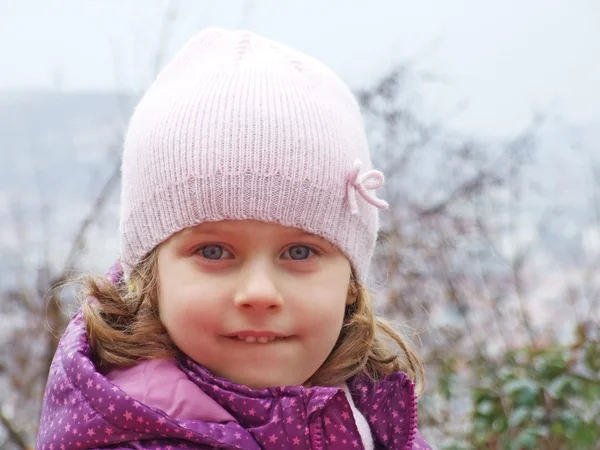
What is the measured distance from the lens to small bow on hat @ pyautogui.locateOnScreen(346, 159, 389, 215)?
4.44 ft

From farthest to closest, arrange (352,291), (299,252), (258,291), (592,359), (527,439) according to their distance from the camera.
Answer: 1. (592,359)
2. (527,439)
3. (352,291)
4. (299,252)
5. (258,291)

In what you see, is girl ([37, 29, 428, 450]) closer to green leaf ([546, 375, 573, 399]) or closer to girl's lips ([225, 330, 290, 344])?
girl's lips ([225, 330, 290, 344])

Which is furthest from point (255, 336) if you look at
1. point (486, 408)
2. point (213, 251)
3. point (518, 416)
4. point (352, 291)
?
point (486, 408)

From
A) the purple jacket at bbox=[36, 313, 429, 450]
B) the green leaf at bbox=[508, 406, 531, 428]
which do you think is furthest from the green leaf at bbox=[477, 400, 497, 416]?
the purple jacket at bbox=[36, 313, 429, 450]

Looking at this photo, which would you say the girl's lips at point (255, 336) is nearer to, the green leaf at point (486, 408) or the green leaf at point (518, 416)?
the green leaf at point (518, 416)

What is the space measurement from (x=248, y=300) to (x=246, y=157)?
0.72 feet

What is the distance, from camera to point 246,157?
1.27 meters

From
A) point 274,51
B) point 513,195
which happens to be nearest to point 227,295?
point 274,51

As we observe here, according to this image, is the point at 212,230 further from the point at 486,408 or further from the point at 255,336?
the point at 486,408

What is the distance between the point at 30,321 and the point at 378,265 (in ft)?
3.98

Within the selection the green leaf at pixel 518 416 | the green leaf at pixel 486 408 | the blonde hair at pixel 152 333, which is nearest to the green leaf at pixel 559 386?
the green leaf at pixel 518 416

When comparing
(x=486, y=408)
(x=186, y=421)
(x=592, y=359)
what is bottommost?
(x=486, y=408)

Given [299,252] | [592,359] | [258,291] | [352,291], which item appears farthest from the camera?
[592,359]

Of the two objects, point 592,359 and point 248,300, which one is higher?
point 248,300
